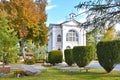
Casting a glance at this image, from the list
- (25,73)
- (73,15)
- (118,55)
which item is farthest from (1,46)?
(73,15)

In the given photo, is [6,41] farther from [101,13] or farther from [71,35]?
[71,35]

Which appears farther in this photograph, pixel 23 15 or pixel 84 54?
pixel 23 15

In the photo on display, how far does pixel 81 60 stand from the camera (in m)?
26.0

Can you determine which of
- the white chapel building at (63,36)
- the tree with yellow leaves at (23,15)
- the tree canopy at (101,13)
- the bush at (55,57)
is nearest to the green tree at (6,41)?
the bush at (55,57)

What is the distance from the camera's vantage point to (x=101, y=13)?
14.9 feet

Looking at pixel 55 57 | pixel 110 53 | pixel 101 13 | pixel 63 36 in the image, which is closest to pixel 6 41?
pixel 110 53

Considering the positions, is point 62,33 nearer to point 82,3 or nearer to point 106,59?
point 106,59

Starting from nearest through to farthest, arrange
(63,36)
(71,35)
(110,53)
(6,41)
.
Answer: (110,53)
(6,41)
(63,36)
(71,35)

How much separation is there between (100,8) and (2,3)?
1606 inches

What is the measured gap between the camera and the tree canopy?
4477mm

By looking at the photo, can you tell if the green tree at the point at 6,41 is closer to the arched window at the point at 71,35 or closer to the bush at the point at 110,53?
the bush at the point at 110,53

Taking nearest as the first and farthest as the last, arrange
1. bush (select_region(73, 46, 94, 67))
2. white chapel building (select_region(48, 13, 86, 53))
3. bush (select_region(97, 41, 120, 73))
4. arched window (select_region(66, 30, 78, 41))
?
bush (select_region(97, 41, 120, 73)) → bush (select_region(73, 46, 94, 67)) → white chapel building (select_region(48, 13, 86, 53)) → arched window (select_region(66, 30, 78, 41))

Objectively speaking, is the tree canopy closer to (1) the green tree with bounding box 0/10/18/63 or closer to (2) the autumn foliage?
(1) the green tree with bounding box 0/10/18/63

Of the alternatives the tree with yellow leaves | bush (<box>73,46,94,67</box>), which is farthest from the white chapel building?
bush (<box>73,46,94,67</box>)
